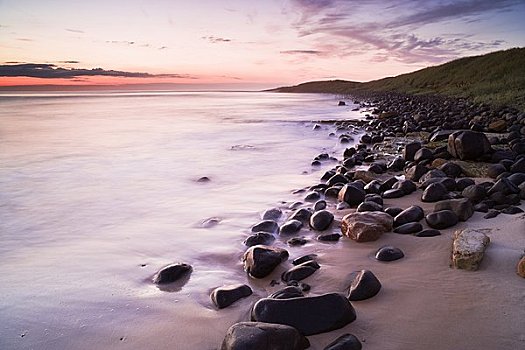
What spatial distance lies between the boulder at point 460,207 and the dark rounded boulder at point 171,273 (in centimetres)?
233

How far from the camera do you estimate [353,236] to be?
3381mm

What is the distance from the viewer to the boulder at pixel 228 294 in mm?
2492

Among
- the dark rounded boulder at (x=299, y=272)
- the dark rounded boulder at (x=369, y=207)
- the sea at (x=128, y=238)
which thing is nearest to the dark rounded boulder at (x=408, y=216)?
the dark rounded boulder at (x=369, y=207)

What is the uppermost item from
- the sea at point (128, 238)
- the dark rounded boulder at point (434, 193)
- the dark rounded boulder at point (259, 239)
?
the dark rounded boulder at point (434, 193)

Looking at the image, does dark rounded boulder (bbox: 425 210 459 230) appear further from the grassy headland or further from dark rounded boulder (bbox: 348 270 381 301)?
the grassy headland

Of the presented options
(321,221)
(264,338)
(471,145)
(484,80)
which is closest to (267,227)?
(321,221)

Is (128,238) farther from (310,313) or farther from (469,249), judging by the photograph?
(469,249)

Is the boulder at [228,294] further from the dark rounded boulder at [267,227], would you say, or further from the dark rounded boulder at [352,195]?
the dark rounded boulder at [352,195]

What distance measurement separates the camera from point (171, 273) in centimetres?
292

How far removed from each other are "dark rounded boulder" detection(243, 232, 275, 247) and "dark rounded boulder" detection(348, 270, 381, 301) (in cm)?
120

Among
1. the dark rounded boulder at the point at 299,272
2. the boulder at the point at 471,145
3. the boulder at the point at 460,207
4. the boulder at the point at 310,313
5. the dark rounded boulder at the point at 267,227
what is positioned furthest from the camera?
the boulder at the point at 471,145

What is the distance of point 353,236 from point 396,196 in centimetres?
136

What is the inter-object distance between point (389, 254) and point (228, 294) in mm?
1238

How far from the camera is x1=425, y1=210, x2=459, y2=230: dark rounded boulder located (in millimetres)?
3348
